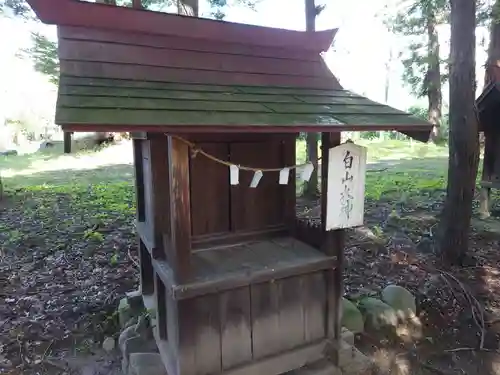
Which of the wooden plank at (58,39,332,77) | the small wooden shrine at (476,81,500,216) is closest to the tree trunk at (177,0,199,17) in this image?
the wooden plank at (58,39,332,77)

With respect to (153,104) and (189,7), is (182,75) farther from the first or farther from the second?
(189,7)

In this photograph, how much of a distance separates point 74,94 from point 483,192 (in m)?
8.58

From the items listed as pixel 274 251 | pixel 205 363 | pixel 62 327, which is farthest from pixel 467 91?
pixel 62 327

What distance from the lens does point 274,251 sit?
137 inches

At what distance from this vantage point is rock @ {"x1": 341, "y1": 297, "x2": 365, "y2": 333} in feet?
13.9

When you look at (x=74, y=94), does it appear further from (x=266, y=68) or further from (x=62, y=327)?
(x=62, y=327)

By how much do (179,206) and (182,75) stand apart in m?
1.26

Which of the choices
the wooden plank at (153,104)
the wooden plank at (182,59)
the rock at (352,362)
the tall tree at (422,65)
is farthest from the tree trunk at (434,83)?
the wooden plank at (153,104)

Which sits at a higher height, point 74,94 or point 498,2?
point 498,2

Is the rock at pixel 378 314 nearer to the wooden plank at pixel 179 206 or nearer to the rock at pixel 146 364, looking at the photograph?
the rock at pixel 146 364

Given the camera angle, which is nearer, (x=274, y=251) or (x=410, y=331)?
(x=274, y=251)

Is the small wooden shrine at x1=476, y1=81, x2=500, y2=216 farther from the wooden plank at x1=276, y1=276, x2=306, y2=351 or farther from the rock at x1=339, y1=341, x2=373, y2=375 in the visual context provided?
the wooden plank at x1=276, y1=276, x2=306, y2=351

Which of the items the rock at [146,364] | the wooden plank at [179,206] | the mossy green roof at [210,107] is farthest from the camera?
the rock at [146,364]

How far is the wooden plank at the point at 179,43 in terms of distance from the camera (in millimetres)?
3104
